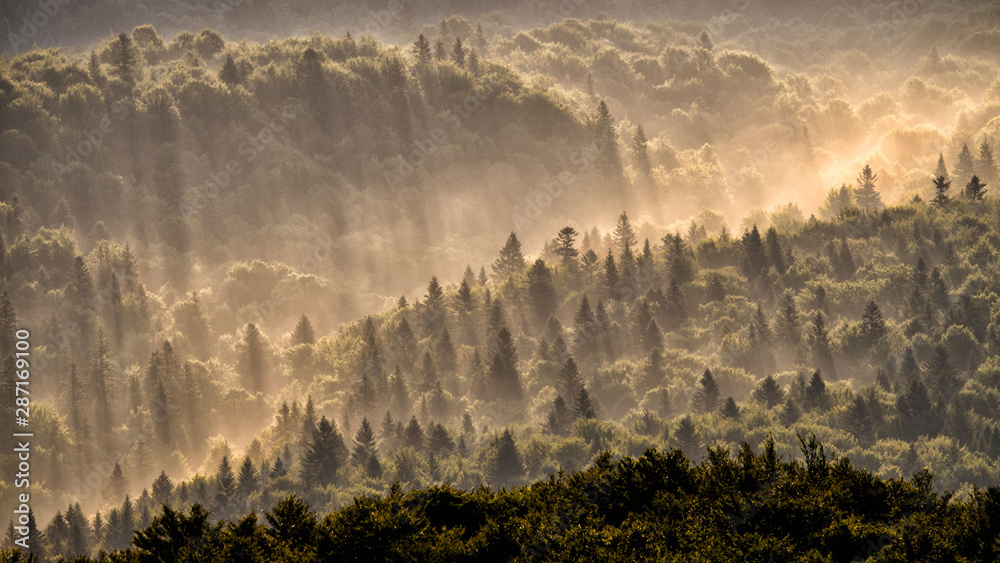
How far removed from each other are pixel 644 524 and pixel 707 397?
133 metres

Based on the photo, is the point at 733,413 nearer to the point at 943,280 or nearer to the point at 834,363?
the point at 834,363

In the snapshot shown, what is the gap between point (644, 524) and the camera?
35469mm

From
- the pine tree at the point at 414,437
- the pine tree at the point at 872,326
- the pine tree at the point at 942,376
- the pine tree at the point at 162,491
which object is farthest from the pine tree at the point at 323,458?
the pine tree at the point at 942,376

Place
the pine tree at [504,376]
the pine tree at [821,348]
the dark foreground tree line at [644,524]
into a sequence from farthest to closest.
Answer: the pine tree at [504,376], the pine tree at [821,348], the dark foreground tree line at [644,524]

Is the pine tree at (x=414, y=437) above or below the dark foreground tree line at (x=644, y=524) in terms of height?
above

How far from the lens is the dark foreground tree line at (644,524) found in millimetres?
33156

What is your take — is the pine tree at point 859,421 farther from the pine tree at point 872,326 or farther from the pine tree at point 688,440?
the pine tree at point 872,326

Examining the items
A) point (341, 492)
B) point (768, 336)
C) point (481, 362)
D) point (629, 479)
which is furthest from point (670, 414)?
point (629, 479)

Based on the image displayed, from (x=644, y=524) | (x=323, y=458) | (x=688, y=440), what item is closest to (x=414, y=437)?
(x=323, y=458)

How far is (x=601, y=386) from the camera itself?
192 metres

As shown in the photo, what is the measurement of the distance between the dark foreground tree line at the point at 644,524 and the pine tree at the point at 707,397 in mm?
122508

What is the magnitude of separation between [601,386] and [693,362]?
20.9m

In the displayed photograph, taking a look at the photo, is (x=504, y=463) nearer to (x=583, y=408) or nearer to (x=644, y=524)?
(x=583, y=408)

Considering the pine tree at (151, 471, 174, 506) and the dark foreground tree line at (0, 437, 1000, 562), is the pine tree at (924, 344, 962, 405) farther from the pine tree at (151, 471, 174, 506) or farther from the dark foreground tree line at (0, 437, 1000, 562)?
the pine tree at (151, 471, 174, 506)
